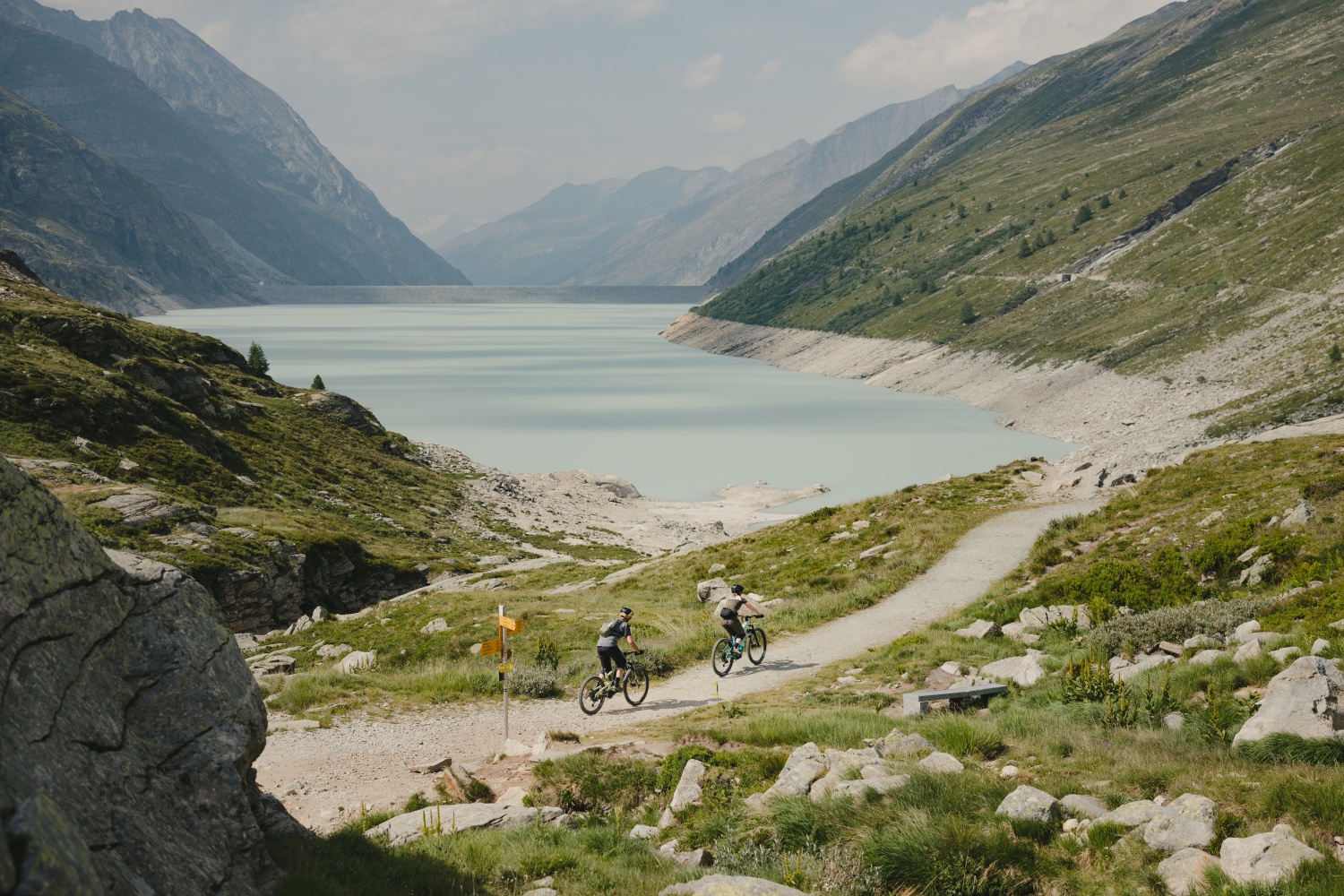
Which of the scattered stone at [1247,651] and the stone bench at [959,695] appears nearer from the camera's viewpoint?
the scattered stone at [1247,651]

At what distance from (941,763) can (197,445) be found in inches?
2083

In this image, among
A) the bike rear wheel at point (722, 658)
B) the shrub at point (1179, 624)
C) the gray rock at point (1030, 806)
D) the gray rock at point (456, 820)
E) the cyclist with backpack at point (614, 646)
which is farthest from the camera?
the bike rear wheel at point (722, 658)

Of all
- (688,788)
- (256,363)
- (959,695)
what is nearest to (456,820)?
(688,788)

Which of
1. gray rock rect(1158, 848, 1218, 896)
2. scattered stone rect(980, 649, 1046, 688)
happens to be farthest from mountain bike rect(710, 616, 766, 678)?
gray rock rect(1158, 848, 1218, 896)

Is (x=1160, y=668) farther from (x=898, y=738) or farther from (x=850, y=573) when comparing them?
(x=850, y=573)

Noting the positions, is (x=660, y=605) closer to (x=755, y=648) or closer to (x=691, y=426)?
(x=755, y=648)

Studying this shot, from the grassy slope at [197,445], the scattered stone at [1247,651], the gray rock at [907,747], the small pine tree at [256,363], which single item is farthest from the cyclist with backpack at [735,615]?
the small pine tree at [256,363]

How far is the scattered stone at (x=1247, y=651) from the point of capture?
12.5 metres

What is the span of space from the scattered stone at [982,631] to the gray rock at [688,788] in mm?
9814

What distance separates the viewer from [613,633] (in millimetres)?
17766

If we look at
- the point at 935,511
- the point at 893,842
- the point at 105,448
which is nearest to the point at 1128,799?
the point at 893,842

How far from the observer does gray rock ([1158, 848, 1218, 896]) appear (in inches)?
303

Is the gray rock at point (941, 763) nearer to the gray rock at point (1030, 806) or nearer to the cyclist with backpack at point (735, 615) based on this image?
the gray rock at point (1030, 806)

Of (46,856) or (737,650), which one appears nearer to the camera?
(46,856)
